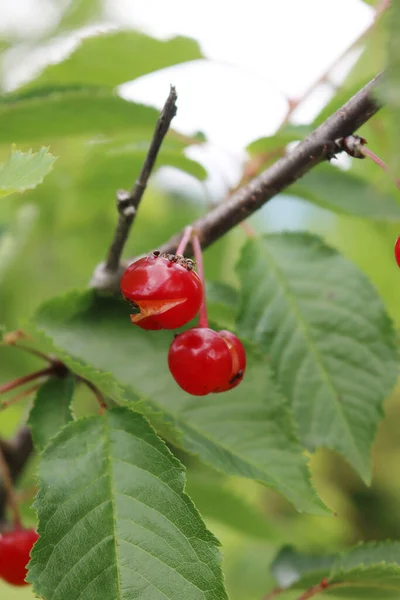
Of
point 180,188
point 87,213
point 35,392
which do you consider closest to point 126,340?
point 35,392

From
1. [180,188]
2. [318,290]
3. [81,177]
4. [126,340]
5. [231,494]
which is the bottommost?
A: [180,188]

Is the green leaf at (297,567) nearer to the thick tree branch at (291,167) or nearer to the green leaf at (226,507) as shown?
the green leaf at (226,507)

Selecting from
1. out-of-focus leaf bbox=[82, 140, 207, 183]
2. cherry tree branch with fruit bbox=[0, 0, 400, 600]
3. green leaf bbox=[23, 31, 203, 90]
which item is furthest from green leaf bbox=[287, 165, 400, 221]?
green leaf bbox=[23, 31, 203, 90]

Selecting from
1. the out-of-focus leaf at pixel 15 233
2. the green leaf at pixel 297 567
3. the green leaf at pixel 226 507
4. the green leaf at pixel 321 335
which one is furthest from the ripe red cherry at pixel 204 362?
the out-of-focus leaf at pixel 15 233

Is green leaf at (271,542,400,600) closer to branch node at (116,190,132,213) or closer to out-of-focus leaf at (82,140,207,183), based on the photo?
branch node at (116,190,132,213)

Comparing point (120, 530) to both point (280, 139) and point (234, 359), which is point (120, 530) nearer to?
point (234, 359)

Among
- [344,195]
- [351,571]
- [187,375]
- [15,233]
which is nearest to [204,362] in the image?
[187,375]

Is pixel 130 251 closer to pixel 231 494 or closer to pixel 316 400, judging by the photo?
pixel 231 494
